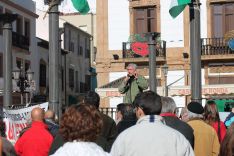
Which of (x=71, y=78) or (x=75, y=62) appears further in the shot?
(x=75, y=62)

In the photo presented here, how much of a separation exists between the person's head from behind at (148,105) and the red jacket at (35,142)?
7.55 ft

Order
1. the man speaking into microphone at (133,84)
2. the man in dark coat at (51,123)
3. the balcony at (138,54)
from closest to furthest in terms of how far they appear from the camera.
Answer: the man in dark coat at (51,123) → the man speaking into microphone at (133,84) → the balcony at (138,54)

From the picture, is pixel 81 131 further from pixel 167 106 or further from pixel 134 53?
pixel 134 53

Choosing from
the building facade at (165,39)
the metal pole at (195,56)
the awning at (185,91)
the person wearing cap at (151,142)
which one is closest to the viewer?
the person wearing cap at (151,142)

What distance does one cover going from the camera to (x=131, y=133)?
5.68 m

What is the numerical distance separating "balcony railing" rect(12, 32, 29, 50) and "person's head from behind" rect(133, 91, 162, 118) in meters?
35.9

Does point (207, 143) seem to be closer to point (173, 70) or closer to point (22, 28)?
point (173, 70)

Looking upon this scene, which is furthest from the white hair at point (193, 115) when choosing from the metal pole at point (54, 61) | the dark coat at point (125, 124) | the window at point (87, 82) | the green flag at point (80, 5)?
the window at point (87, 82)

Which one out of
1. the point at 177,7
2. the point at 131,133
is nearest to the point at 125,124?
the point at 131,133

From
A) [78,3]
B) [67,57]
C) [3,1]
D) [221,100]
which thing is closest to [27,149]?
[78,3]

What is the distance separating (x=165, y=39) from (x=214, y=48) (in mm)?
2572

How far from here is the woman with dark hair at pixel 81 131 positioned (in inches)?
187

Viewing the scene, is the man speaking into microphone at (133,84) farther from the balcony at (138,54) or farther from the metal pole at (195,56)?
the balcony at (138,54)

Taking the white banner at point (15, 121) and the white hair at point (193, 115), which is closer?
the white hair at point (193, 115)
